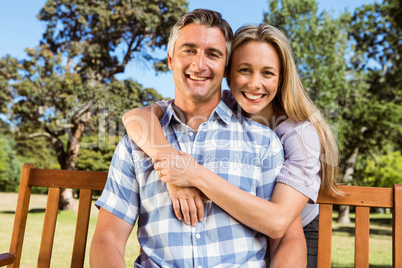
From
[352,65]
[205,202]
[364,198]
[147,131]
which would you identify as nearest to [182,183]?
[205,202]

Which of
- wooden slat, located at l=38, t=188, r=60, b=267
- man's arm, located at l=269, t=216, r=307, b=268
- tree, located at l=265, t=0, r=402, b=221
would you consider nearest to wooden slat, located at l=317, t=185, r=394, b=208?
man's arm, located at l=269, t=216, r=307, b=268

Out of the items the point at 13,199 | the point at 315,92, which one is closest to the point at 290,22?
the point at 315,92

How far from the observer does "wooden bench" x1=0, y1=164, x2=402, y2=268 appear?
2049mm

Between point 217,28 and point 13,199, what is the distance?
853 inches

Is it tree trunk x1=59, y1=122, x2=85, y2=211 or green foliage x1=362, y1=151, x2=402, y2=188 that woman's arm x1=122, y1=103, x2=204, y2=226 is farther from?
green foliage x1=362, y1=151, x2=402, y2=188

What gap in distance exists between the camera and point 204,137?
1.88 m

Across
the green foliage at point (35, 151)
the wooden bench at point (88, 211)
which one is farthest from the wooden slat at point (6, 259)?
the green foliage at point (35, 151)

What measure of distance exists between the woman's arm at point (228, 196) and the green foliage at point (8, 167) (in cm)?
2246

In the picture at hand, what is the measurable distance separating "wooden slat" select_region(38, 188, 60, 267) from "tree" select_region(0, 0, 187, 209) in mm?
11483

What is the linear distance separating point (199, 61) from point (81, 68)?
48.4ft

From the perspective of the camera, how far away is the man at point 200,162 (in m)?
1.73

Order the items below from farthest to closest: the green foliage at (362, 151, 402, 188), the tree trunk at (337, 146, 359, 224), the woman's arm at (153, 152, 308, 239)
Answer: the tree trunk at (337, 146, 359, 224) < the green foliage at (362, 151, 402, 188) < the woman's arm at (153, 152, 308, 239)

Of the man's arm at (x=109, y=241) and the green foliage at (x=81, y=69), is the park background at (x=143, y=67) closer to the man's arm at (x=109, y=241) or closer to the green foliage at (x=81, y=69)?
the green foliage at (x=81, y=69)

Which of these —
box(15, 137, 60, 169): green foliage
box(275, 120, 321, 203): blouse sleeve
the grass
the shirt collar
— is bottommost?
the grass
